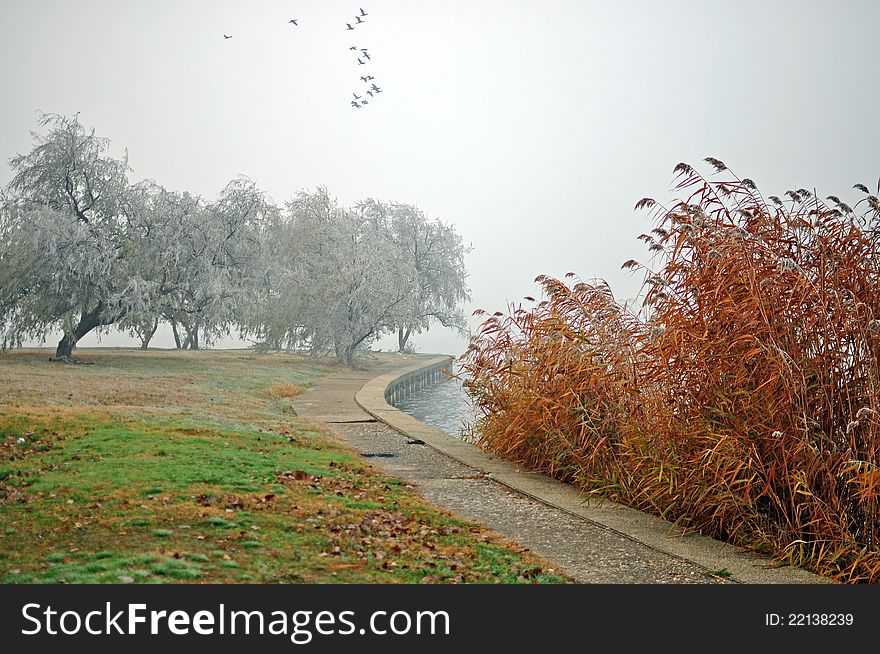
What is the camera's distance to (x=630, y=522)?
6.12 metres

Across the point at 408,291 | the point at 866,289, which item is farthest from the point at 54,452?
the point at 408,291

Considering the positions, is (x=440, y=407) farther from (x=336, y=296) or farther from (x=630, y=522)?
(x=630, y=522)

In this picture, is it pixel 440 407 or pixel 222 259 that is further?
pixel 222 259

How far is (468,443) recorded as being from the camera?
403 inches

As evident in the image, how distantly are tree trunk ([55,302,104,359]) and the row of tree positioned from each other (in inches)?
1.3

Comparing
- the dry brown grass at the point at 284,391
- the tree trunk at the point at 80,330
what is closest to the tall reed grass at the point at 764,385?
the dry brown grass at the point at 284,391

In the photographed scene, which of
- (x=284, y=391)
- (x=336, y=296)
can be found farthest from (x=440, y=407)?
(x=284, y=391)

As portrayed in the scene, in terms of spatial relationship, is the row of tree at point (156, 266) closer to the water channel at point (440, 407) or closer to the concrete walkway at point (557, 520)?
the water channel at point (440, 407)

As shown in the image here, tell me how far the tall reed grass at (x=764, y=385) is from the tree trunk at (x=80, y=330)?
1815 centimetres

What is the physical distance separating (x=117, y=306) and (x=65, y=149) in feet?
16.5

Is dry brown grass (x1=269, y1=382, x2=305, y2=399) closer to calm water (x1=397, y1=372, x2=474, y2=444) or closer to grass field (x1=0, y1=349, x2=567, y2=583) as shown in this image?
calm water (x1=397, y1=372, x2=474, y2=444)

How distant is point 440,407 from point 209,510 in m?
16.0

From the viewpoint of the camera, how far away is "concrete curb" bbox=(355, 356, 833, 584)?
4.91 m

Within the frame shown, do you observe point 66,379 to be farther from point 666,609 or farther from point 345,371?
point 666,609
